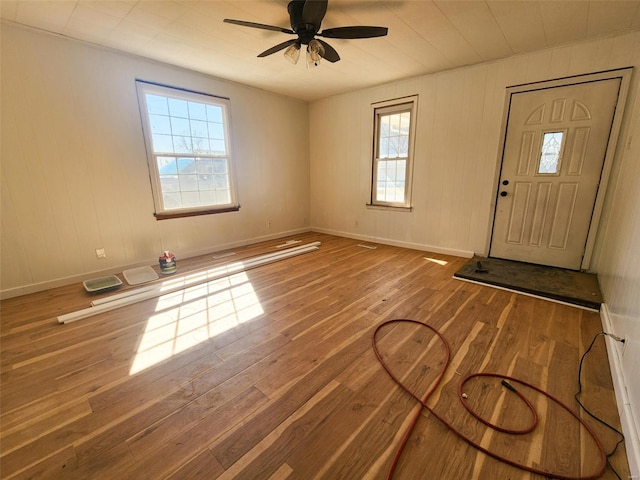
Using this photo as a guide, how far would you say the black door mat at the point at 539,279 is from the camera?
2.65 m

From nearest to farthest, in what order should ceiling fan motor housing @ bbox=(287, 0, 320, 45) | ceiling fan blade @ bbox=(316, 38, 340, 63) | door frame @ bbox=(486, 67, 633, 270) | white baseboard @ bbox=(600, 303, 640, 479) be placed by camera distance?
white baseboard @ bbox=(600, 303, 640, 479)
ceiling fan motor housing @ bbox=(287, 0, 320, 45)
ceiling fan blade @ bbox=(316, 38, 340, 63)
door frame @ bbox=(486, 67, 633, 270)

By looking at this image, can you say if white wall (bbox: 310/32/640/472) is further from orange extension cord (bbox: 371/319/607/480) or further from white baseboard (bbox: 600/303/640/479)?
orange extension cord (bbox: 371/319/607/480)

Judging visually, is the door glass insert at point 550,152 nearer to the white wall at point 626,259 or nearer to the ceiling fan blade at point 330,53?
the white wall at point 626,259

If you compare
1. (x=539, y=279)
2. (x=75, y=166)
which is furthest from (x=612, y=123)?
(x=75, y=166)

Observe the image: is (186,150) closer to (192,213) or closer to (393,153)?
(192,213)

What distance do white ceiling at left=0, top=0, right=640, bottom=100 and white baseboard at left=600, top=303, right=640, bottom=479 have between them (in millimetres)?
2760

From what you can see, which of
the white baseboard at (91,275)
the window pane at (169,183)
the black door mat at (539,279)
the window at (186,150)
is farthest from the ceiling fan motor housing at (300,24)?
the white baseboard at (91,275)

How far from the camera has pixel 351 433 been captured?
1.35 m

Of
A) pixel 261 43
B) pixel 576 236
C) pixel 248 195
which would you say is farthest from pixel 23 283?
pixel 576 236

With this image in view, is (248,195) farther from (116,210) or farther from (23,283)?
(23,283)

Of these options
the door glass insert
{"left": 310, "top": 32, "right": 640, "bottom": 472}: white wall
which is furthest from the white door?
{"left": 310, "top": 32, "right": 640, "bottom": 472}: white wall

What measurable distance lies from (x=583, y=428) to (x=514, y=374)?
0.39 meters

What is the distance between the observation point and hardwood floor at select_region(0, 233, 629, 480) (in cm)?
122

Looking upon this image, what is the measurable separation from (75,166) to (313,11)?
120 inches
